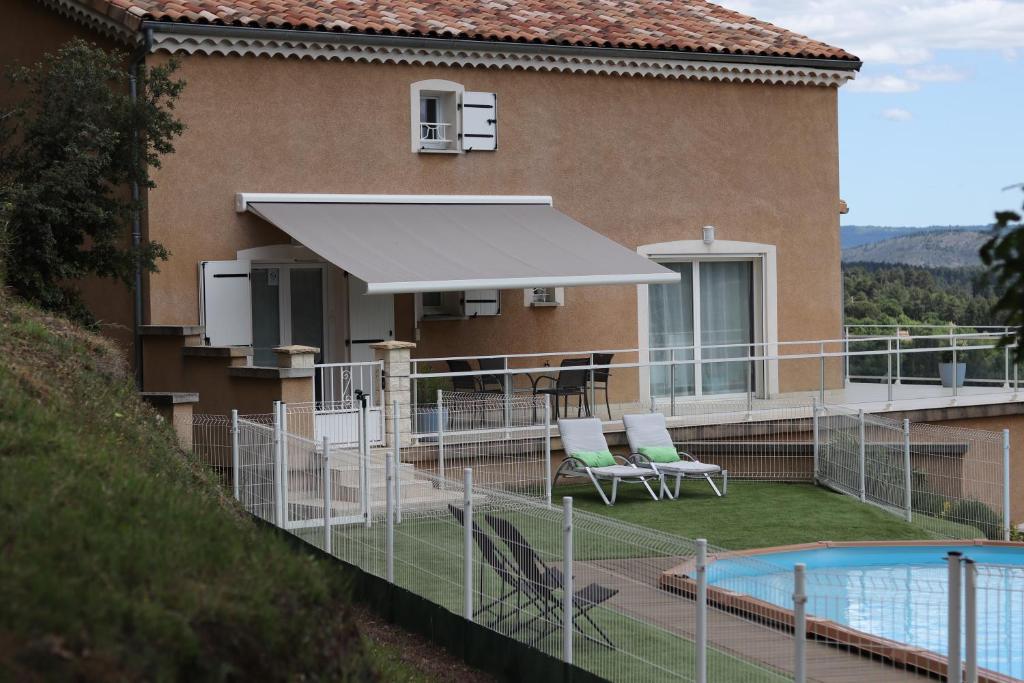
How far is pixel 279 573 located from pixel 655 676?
3468 millimetres

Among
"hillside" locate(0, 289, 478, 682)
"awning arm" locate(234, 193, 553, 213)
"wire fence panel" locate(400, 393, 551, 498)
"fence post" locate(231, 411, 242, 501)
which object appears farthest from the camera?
"awning arm" locate(234, 193, 553, 213)

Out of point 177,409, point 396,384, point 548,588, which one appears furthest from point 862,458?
point 548,588

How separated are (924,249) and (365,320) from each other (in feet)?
221

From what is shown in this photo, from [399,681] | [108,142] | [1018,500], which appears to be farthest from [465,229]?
[399,681]

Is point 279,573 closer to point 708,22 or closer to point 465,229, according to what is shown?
point 465,229

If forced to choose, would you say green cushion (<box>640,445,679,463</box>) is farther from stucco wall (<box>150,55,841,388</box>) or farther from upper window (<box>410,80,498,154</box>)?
upper window (<box>410,80,498,154</box>)

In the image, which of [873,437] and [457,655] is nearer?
[457,655]

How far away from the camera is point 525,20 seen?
22375 mm

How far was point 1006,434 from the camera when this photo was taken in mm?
16734

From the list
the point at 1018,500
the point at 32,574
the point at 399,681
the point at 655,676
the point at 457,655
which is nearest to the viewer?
the point at 32,574

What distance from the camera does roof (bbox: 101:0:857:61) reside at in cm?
1938

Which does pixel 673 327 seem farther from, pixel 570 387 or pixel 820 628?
pixel 820 628

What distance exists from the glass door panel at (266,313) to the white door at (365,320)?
1.05 meters

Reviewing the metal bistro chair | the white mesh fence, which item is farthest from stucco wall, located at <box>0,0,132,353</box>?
the white mesh fence
